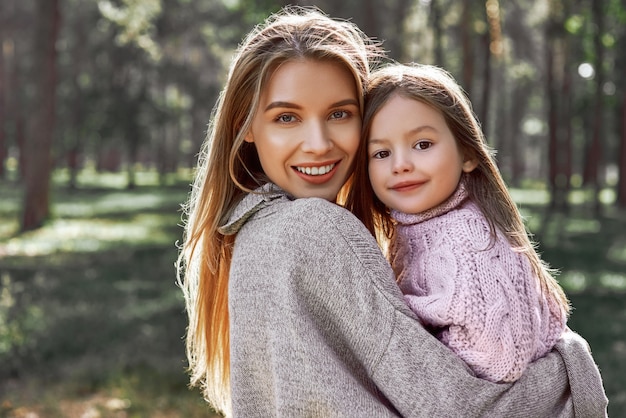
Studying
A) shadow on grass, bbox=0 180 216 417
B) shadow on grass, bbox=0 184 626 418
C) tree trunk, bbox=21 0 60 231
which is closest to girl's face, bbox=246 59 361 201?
shadow on grass, bbox=0 184 626 418

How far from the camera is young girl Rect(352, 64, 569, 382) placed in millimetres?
2377

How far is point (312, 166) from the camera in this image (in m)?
2.76

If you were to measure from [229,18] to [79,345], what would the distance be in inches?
1163

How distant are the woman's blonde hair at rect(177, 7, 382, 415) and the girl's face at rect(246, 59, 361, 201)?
41mm

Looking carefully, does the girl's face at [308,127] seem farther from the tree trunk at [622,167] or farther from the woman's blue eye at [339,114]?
the tree trunk at [622,167]

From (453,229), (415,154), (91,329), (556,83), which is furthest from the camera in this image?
(556,83)

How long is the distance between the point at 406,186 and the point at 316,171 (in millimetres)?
309

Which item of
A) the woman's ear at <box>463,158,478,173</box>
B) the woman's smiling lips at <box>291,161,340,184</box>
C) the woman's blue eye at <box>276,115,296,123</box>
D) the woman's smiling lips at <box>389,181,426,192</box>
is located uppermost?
the woman's blue eye at <box>276,115,296,123</box>

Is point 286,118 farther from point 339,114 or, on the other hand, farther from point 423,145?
point 423,145

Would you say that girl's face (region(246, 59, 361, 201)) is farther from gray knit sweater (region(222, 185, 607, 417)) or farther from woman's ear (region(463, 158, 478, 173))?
woman's ear (region(463, 158, 478, 173))

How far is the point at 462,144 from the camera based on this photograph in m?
2.82

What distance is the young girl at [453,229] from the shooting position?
93.6 inches

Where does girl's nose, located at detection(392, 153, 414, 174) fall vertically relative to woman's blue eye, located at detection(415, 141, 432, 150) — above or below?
below

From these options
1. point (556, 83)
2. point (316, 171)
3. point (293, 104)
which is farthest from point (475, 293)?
point (556, 83)
